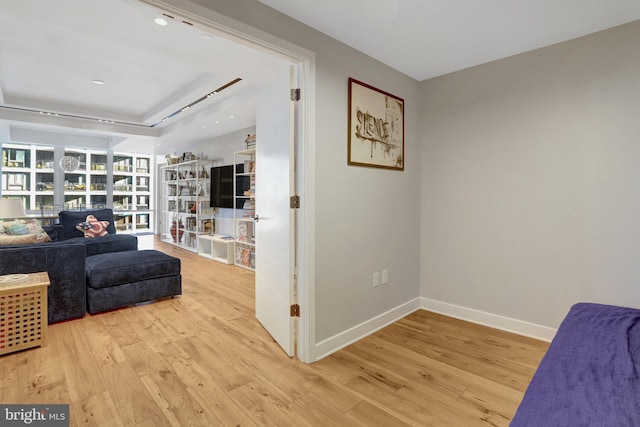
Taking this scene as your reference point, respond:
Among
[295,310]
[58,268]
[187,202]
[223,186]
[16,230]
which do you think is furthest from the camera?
[187,202]

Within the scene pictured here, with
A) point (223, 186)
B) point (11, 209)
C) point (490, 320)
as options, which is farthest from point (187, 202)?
point (490, 320)

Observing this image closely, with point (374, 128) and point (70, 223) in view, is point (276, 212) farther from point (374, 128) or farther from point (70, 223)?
point (70, 223)

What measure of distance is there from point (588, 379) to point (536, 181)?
1.99 meters

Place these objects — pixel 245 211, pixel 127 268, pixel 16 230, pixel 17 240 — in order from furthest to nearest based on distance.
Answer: pixel 245 211, pixel 16 230, pixel 127 268, pixel 17 240

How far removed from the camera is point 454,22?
221 cm

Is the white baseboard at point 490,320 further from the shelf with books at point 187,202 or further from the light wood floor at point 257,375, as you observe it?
the shelf with books at point 187,202

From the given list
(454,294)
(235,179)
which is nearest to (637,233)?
(454,294)

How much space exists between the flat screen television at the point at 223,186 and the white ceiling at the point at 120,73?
723mm

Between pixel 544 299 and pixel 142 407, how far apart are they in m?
2.96

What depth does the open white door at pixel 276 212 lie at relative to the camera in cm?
232

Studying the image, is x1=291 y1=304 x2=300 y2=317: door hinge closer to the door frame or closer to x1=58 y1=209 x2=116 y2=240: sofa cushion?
the door frame

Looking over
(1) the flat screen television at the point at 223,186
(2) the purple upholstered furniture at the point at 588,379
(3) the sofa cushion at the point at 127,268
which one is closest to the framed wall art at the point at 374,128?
(2) the purple upholstered furniture at the point at 588,379
